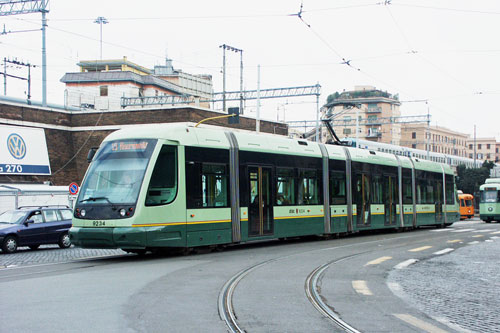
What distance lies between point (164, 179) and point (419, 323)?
883cm

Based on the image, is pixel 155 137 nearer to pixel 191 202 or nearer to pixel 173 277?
pixel 191 202

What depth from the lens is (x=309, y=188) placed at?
69.7 feet

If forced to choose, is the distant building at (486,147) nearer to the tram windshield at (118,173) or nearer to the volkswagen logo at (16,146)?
the volkswagen logo at (16,146)

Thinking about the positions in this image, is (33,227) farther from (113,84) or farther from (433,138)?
(433,138)

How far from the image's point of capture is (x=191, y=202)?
15.9m

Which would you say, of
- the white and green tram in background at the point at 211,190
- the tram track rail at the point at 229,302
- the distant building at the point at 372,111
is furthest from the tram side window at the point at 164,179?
the distant building at the point at 372,111

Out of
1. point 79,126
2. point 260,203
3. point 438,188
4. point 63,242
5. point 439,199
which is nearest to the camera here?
point 260,203

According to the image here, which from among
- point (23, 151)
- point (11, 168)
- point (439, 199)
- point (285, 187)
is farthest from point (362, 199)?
point (23, 151)

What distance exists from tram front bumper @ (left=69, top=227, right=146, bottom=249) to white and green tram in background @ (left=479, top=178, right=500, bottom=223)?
3880 cm

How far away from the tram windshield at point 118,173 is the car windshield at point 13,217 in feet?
23.5

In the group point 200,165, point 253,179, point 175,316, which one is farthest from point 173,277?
point 253,179

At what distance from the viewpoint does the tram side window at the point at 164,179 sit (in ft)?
49.2

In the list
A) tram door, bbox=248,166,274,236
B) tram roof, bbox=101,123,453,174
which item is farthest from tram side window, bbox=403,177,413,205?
tram door, bbox=248,166,274,236

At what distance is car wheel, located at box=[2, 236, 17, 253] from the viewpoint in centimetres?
2038
